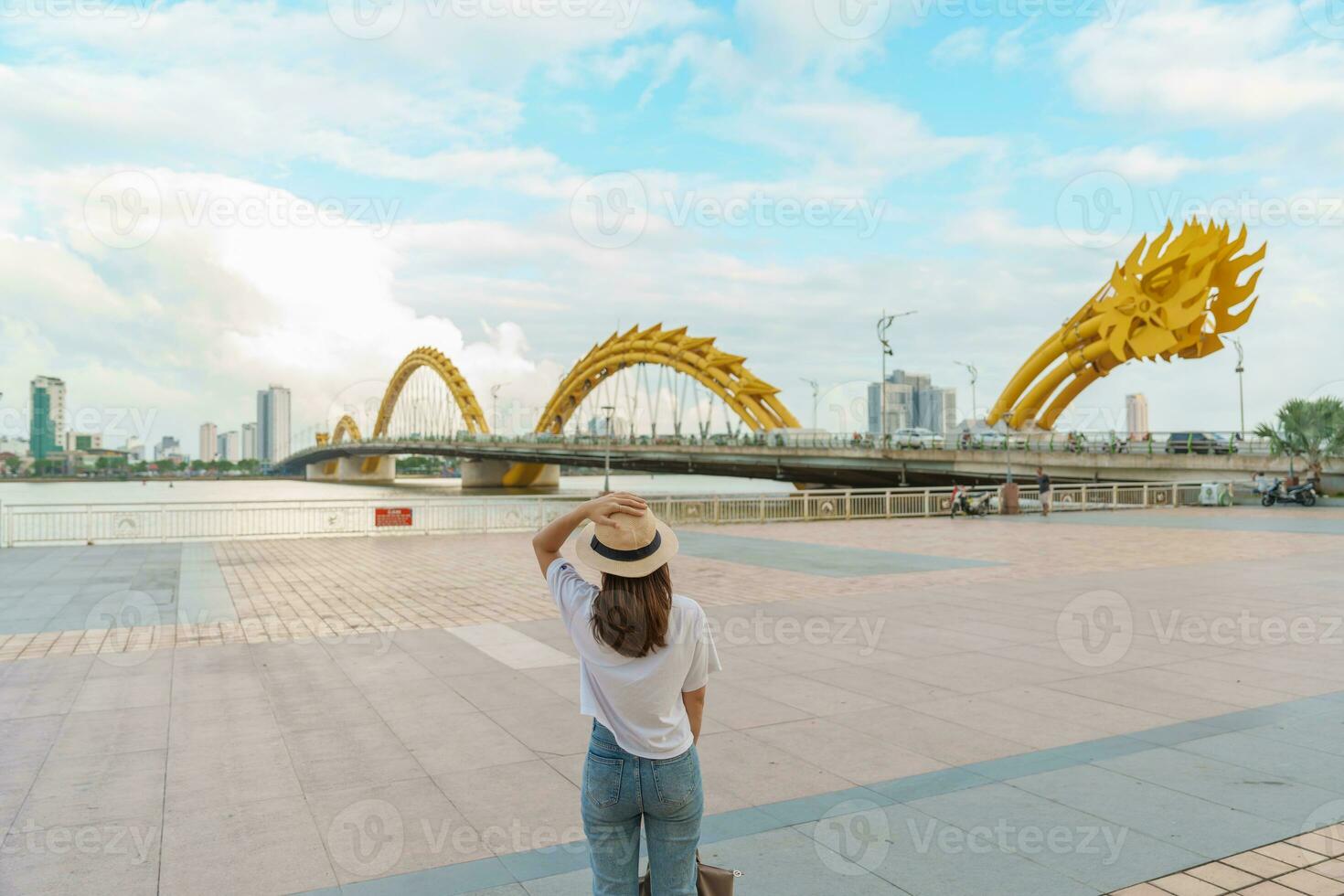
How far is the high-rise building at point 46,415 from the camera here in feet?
301

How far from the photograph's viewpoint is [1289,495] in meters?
29.8

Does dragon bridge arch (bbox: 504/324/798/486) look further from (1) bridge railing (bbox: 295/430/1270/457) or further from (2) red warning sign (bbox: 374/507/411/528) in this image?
(2) red warning sign (bbox: 374/507/411/528)

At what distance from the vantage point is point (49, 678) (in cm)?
757

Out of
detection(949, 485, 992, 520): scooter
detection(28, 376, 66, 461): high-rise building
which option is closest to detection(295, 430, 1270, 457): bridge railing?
detection(949, 485, 992, 520): scooter

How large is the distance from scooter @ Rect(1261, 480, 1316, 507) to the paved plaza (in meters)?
21.1

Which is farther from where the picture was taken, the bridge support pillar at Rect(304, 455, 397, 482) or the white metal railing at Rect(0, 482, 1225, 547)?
the bridge support pillar at Rect(304, 455, 397, 482)

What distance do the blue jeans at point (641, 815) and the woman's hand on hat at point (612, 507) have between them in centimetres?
68

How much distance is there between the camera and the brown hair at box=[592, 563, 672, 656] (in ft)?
8.90

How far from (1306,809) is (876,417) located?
99209 mm

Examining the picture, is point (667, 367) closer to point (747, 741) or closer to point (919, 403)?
point (919, 403)

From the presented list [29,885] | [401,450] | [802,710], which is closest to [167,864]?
[29,885]

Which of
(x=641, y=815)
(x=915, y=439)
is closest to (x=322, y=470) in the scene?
(x=915, y=439)

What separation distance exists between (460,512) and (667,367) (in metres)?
54.7

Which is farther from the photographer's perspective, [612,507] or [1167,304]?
[1167,304]
